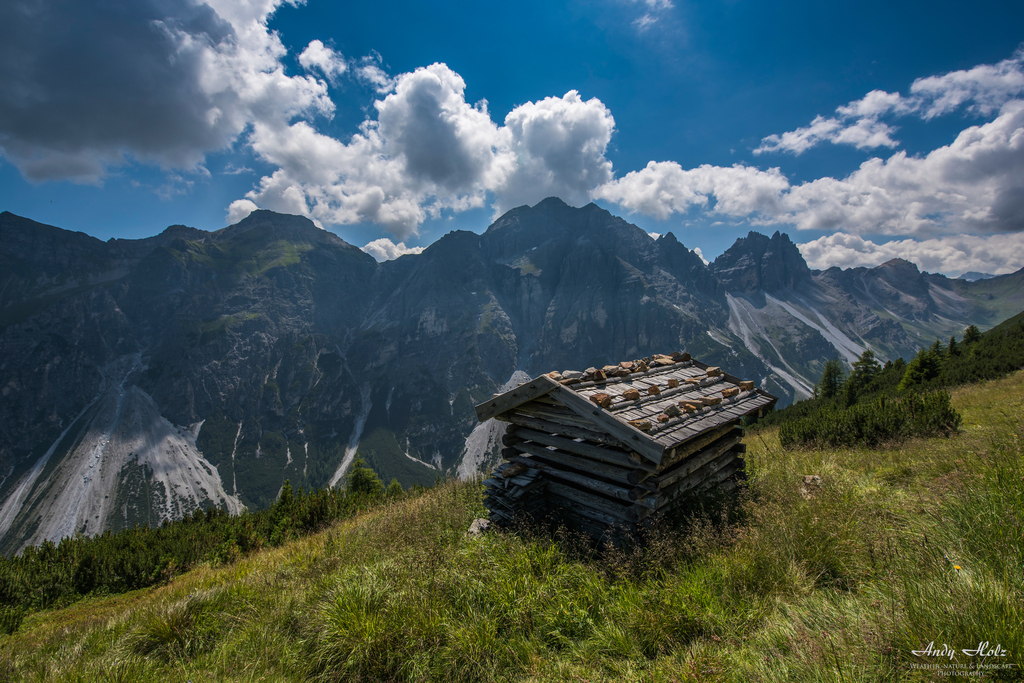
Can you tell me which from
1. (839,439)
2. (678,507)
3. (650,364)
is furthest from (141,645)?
(839,439)

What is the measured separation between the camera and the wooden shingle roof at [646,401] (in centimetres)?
651

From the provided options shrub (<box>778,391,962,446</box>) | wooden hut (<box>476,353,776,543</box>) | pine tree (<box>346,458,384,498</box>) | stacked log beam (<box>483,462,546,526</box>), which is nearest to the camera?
wooden hut (<box>476,353,776,543</box>)

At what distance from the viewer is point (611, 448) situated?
23.3ft

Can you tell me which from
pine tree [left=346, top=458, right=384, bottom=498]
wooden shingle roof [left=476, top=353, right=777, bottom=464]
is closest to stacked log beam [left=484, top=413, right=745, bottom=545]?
wooden shingle roof [left=476, top=353, right=777, bottom=464]

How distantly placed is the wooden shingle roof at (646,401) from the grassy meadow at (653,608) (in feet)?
5.04

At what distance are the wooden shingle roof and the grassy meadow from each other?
5.04 feet

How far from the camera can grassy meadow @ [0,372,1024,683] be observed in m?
2.95

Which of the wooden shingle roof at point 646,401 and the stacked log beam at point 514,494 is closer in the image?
the wooden shingle roof at point 646,401

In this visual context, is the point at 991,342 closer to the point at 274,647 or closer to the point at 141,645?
the point at 274,647

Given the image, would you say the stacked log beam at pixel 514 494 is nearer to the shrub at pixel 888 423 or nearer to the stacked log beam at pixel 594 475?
the stacked log beam at pixel 594 475

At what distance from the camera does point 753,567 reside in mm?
4629

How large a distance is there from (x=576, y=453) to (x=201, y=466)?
246 metres
